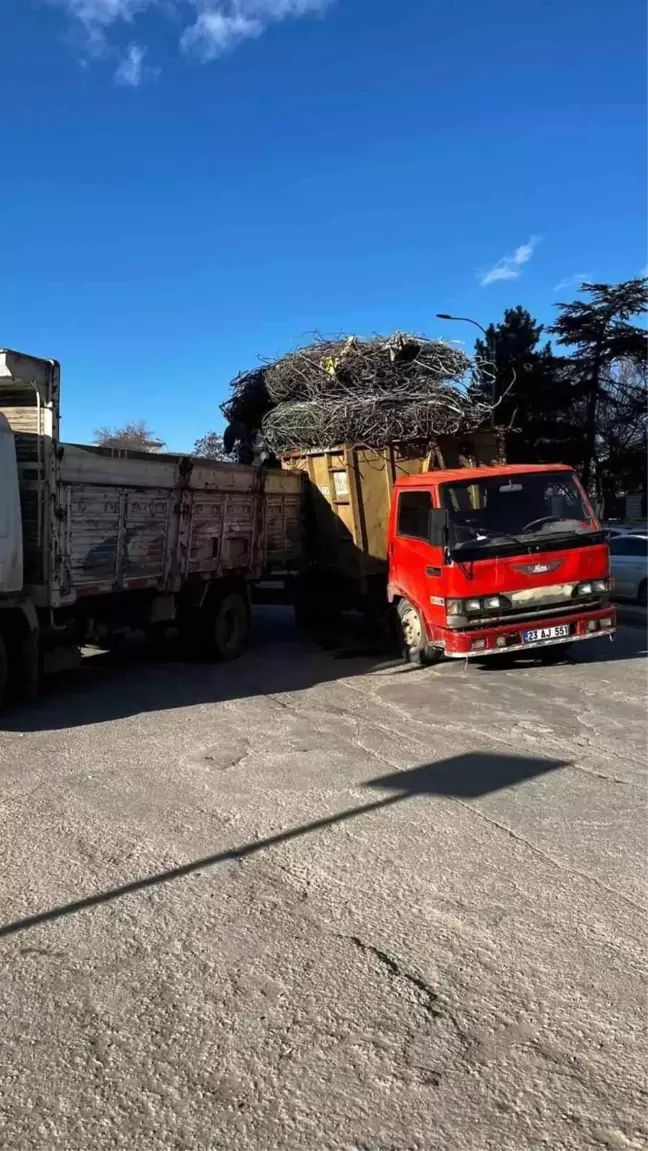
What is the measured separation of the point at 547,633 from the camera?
8930mm

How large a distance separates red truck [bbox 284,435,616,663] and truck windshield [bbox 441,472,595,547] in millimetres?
11

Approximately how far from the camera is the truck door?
362 inches

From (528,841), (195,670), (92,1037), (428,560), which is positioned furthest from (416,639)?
(92,1037)

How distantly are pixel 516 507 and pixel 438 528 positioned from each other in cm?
96

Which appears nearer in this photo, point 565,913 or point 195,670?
point 565,913

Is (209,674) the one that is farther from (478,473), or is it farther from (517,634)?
(478,473)

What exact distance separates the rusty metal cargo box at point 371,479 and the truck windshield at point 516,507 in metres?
2.46

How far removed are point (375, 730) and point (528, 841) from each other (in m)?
2.62

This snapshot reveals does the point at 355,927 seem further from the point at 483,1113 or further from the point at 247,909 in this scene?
the point at 483,1113

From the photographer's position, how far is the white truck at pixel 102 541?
767 cm

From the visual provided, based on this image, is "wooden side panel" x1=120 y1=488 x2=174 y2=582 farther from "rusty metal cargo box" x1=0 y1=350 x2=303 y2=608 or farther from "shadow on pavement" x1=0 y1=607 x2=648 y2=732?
"shadow on pavement" x1=0 y1=607 x2=648 y2=732

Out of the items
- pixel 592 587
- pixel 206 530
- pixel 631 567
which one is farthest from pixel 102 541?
pixel 631 567

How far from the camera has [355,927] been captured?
12.3 feet

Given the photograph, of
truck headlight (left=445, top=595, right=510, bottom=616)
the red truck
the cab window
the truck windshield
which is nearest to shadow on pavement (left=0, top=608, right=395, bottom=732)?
the red truck
